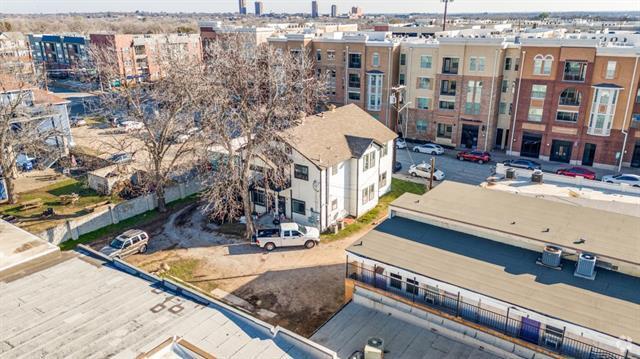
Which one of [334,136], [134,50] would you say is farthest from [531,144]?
[134,50]

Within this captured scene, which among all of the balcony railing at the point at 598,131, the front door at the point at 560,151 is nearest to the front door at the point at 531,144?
the front door at the point at 560,151

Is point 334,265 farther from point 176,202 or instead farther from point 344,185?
point 176,202

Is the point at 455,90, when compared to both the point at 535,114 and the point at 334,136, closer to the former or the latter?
the point at 535,114

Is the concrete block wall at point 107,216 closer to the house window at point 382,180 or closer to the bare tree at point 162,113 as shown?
the bare tree at point 162,113

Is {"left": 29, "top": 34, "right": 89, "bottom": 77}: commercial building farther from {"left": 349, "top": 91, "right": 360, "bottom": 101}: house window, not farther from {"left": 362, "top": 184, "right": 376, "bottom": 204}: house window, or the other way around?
{"left": 362, "top": 184, "right": 376, "bottom": 204}: house window

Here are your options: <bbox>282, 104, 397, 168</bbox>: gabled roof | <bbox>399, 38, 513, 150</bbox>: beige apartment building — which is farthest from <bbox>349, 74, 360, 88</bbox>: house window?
<bbox>282, 104, 397, 168</bbox>: gabled roof

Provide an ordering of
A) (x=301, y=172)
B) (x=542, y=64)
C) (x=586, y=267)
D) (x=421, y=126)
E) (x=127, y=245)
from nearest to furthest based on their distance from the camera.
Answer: (x=586, y=267) < (x=127, y=245) < (x=301, y=172) < (x=542, y=64) < (x=421, y=126)

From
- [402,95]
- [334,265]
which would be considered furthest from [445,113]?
[334,265]
